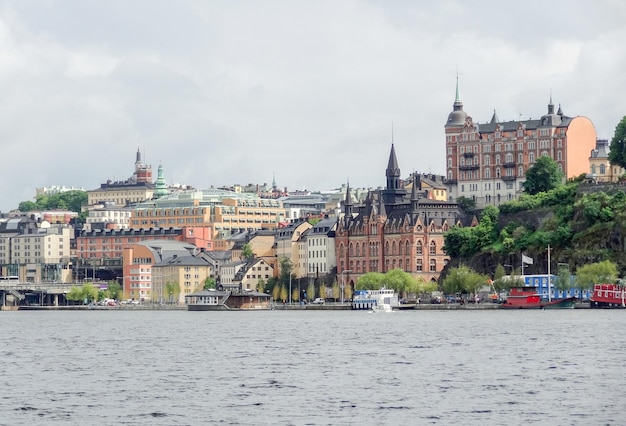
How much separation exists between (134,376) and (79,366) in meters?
7.54

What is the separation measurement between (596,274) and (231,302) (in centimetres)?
5332

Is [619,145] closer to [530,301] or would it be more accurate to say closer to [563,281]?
[563,281]

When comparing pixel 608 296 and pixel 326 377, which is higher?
pixel 608 296

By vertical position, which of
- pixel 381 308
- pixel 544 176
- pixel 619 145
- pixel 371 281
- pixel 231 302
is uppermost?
pixel 619 145

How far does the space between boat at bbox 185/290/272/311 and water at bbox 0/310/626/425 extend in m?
74.0

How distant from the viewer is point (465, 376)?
69.2 meters

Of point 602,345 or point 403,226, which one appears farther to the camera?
point 403,226

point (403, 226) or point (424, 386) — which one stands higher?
point (403, 226)

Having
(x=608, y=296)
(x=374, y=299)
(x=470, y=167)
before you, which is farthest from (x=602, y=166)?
(x=608, y=296)

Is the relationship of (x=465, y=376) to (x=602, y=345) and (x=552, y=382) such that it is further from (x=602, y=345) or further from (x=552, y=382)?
(x=602, y=345)

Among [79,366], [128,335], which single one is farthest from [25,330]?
[79,366]

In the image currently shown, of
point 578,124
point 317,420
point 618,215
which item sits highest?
point 578,124

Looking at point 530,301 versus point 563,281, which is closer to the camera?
point 563,281

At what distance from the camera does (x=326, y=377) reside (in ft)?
230
